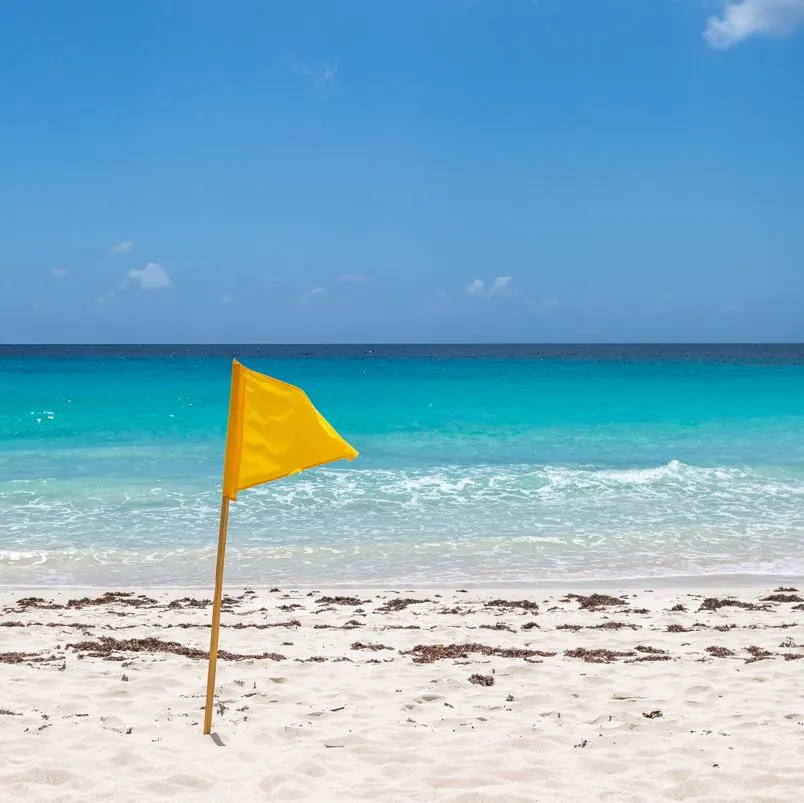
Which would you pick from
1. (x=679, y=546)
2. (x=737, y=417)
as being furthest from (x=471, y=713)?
(x=737, y=417)

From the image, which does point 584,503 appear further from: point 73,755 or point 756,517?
point 73,755

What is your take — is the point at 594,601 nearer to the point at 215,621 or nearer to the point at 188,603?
the point at 188,603

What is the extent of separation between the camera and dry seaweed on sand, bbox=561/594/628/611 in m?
10.0

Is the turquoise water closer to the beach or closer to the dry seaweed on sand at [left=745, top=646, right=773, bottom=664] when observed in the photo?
the beach

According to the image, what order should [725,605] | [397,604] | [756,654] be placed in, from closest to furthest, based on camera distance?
[756,654], [725,605], [397,604]

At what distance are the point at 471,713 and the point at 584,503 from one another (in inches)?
442

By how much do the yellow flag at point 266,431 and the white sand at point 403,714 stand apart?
1721mm

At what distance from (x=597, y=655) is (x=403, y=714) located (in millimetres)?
2403

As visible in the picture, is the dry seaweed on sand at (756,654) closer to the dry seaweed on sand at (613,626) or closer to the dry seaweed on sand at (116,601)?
the dry seaweed on sand at (613,626)

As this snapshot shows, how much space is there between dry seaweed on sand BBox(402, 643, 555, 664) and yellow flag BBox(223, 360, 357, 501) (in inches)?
129

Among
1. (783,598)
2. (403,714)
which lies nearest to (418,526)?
(783,598)

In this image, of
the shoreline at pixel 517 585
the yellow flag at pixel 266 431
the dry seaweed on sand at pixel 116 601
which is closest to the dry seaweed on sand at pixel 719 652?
the shoreline at pixel 517 585

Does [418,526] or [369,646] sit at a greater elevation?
[418,526]

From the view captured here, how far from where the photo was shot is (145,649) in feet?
26.3
